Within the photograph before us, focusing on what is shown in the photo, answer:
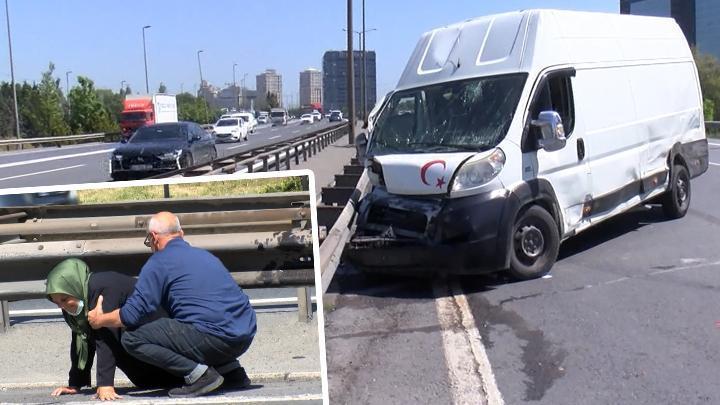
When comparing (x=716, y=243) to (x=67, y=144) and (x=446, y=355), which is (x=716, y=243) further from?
(x=67, y=144)

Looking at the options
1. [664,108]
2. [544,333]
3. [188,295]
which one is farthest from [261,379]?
[664,108]

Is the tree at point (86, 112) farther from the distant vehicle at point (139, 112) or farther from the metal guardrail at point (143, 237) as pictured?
the metal guardrail at point (143, 237)

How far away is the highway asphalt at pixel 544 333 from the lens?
4816 mm

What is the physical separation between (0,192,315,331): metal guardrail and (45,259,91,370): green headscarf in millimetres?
76

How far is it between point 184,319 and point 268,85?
160116 mm

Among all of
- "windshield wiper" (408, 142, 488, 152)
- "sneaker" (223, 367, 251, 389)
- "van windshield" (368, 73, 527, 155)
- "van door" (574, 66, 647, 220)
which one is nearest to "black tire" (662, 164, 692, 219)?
"van door" (574, 66, 647, 220)

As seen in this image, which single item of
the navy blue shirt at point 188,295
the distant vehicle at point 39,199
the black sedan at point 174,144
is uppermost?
the distant vehicle at point 39,199

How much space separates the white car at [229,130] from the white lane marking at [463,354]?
134ft

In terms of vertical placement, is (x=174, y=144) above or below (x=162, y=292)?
below

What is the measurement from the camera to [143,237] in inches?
85.9

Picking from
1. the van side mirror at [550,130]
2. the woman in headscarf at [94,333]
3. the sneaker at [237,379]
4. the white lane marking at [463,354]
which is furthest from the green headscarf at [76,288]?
the van side mirror at [550,130]

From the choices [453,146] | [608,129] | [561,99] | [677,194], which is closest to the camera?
[453,146]

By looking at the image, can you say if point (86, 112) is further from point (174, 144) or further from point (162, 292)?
point (162, 292)

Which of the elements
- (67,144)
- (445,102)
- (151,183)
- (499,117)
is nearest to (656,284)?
(499,117)
